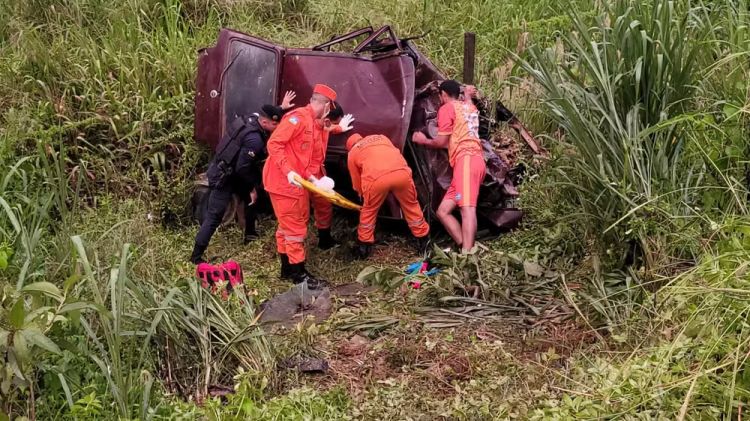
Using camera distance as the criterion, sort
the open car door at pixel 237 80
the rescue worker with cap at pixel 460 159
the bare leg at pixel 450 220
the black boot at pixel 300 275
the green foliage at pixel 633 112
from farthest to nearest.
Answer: the open car door at pixel 237 80
the bare leg at pixel 450 220
the rescue worker with cap at pixel 460 159
the black boot at pixel 300 275
the green foliage at pixel 633 112


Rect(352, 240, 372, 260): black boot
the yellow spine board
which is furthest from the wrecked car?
the yellow spine board

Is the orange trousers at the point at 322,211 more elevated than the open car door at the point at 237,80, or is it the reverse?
the open car door at the point at 237,80

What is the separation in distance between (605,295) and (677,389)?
1144 millimetres

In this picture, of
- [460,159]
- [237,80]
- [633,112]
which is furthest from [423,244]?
[633,112]

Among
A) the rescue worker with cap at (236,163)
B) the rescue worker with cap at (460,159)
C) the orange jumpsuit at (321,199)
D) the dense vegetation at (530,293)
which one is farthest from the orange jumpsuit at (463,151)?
the rescue worker with cap at (236,163)

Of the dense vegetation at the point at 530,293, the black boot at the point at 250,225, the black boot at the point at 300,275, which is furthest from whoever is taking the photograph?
the black boot at the point at 250,225

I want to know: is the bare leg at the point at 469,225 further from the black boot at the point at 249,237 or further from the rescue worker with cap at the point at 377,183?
the black boot at the point at 249,237

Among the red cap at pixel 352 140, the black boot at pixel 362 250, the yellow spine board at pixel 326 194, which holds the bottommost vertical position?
the black boot at pixel 362 250

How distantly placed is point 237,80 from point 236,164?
2.46ft

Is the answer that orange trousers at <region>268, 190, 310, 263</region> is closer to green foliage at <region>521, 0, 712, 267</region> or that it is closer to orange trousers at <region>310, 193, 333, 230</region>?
orange trousers at <region>310, 193, 333, 230</region>

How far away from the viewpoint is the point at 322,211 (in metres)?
6.07

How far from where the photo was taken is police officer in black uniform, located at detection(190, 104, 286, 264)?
577cm

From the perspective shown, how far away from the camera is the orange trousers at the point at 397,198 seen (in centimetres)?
568

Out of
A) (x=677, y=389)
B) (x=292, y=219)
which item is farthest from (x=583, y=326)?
(x=292, y=219)
